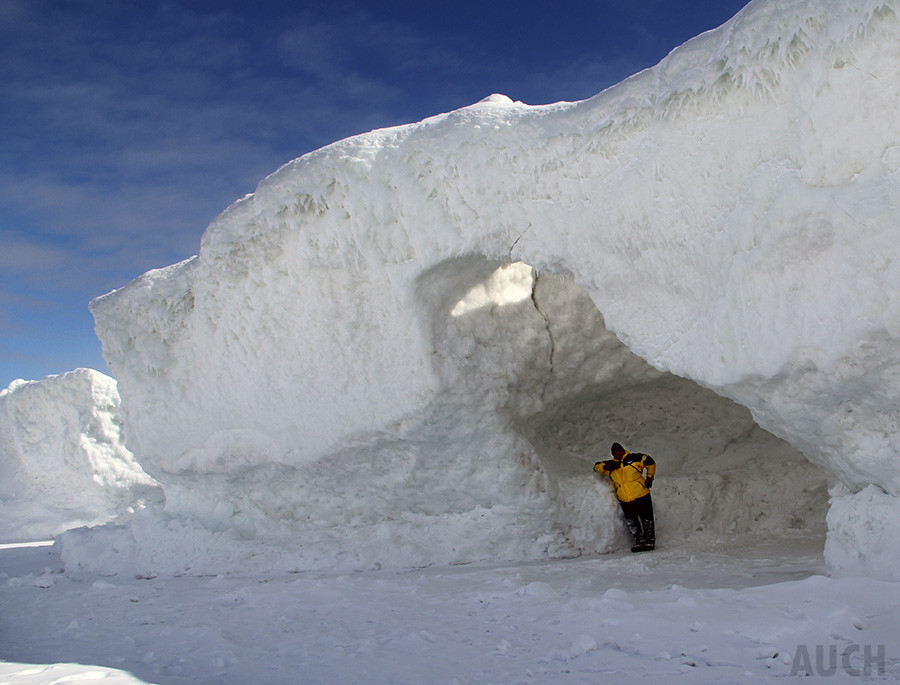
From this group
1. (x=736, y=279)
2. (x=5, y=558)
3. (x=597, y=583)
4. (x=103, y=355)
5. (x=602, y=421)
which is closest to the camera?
(x=736, y=279)

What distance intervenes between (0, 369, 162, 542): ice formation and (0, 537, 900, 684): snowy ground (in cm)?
681

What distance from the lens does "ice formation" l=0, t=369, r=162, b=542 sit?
442 inches

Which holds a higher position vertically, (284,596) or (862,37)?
(862,37)

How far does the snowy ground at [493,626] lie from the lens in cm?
259

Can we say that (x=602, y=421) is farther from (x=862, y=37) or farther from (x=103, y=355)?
(x=103, y=355)

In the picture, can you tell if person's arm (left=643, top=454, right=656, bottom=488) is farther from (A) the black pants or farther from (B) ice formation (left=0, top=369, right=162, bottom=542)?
(B) ice formation (left=0, top=369, right=162, bottom=542)

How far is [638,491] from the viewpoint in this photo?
5.49 m

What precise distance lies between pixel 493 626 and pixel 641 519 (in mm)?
2591

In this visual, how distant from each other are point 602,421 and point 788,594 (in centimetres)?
Result: 331

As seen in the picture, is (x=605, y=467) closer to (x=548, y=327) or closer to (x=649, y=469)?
(x=649, y=469)

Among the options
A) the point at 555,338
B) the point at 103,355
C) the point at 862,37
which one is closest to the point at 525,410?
the point at 555,338

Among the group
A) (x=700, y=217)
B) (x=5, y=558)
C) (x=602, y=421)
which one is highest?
(x=700, y=217)

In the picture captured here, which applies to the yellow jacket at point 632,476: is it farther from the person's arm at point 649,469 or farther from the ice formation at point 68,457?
the ice formation at point 68,457

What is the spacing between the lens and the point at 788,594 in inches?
122
